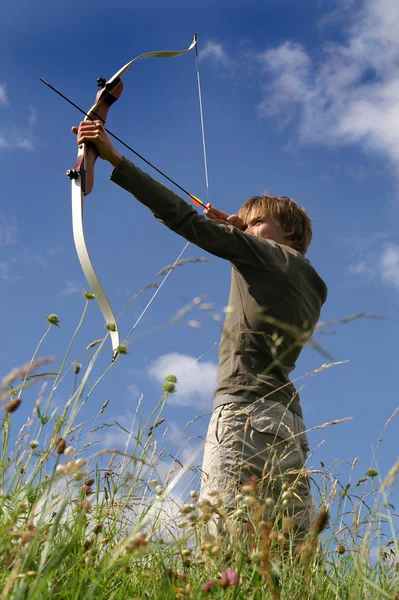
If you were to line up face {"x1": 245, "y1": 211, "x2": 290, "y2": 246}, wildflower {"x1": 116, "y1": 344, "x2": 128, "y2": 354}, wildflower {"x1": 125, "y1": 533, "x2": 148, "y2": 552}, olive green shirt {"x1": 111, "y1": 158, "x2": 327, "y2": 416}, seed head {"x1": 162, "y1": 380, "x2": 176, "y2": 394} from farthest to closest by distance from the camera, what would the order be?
1. face {"x1": 245, "y1": 211, "x2": 290, "y2": 246}
2. olive green shirt {"x1": 111, "y1": 158, "x2": 327, "y2": 416}
3. wildflower {"x1": 116, "y1": 344, "x2": 128, "y2": 354}
4. seed head {"x1": 162, "y1": 380, "x2": 176, "y2": 394}
5. wildflower {"x1": 125, "y1": 533, "x2": 148, "y2": 552}

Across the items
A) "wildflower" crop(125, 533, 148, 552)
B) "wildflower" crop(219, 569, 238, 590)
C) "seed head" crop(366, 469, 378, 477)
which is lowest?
"wildflower" crop(125, 533, 148, 552)

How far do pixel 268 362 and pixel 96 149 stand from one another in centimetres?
105

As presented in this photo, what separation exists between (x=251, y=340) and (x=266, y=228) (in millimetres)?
599

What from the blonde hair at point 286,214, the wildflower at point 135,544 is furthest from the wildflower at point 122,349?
the blonde hair at point 286,214

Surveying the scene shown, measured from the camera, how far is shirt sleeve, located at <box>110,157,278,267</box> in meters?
2.38

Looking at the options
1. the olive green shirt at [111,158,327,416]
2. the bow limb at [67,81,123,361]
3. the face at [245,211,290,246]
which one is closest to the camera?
the olive green shirt at [111,158,327,416]

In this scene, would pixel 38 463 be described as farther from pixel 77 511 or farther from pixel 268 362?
pixel 268 362

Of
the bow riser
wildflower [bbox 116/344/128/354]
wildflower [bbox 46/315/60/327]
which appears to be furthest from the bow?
wildflower [bbox 116/344/128/354]

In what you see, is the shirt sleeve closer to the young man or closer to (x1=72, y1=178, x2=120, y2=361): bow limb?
the young man

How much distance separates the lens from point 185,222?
2410 mm

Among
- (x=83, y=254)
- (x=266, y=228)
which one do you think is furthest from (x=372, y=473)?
(x=83, y=254)

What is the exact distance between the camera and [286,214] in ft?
9.20

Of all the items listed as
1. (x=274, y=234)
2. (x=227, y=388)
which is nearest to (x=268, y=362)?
(x=227, y=388)

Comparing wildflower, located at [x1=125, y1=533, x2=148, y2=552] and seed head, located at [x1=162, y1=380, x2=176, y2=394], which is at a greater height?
seed head, located at [x1=162, y1=380, x2=176, y2=394]
